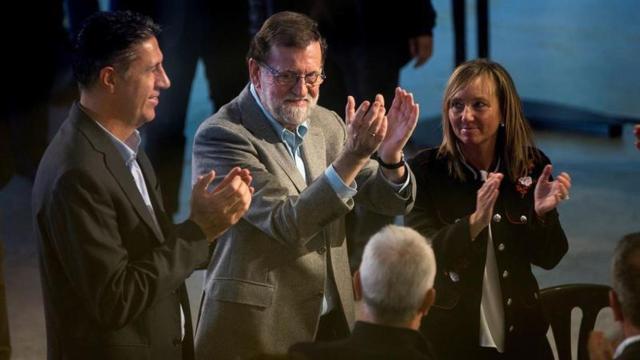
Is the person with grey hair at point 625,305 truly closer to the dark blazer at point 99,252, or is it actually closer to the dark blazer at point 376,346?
the dark blazer at point 376,346

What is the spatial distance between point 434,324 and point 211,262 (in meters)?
0.62


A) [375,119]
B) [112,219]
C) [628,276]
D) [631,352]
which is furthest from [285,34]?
[631,352]

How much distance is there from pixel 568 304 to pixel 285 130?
98cm

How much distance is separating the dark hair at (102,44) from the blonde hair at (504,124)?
3.22 ft

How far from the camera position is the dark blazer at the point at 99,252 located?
107 inches

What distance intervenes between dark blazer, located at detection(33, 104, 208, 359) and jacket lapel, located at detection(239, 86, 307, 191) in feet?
1.38

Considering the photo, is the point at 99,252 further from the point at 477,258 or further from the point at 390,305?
the point at 477,258

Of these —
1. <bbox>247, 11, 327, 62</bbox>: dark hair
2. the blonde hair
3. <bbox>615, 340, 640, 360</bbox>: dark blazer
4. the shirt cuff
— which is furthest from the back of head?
the blonde hair

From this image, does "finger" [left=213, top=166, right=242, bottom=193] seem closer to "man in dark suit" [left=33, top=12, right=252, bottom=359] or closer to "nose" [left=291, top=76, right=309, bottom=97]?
"man in dark suit" [left=33, top=12, right=252, bottom=359]

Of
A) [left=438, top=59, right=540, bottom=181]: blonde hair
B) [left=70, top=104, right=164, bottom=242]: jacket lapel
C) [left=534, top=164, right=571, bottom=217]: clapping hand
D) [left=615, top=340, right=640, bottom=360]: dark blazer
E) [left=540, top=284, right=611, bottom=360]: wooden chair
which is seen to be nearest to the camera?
[left=615, top=340, right=640, bottom=360]: dark blazer

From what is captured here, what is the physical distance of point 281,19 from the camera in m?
3.21

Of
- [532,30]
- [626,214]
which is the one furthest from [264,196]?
[532,30]

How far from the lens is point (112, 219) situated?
2756 mm

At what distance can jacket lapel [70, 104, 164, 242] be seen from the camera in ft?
9.20
